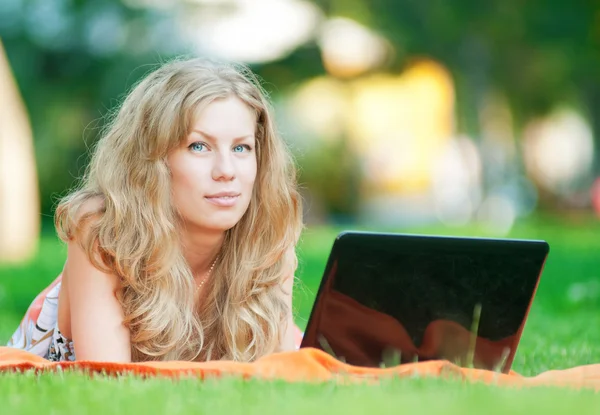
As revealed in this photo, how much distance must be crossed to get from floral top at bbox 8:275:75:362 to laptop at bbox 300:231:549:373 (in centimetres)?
111

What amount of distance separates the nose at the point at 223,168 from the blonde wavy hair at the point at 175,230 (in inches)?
6.6

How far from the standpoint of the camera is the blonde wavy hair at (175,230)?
3.50 meters

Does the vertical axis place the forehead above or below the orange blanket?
above

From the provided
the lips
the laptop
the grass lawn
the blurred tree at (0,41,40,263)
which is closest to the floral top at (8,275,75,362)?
the grass lawn

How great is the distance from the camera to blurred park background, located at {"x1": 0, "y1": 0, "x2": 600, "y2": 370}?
61.3ft

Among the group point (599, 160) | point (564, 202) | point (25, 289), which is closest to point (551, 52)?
point (599, 160)

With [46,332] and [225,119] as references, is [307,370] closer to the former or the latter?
[225,119]

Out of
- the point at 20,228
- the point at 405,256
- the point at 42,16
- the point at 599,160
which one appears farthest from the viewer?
the point at 599,160

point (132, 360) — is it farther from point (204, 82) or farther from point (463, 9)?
point (463, 9)

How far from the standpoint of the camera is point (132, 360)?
3590 mm

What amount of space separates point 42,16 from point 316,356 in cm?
2291

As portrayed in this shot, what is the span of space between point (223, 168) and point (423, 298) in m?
0.87

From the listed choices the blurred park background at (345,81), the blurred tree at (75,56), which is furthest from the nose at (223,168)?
the blurred tree at (75,56)

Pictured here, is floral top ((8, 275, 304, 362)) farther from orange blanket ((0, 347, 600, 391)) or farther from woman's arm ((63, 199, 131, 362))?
orange blanket ((0, 347, 600, 391))
